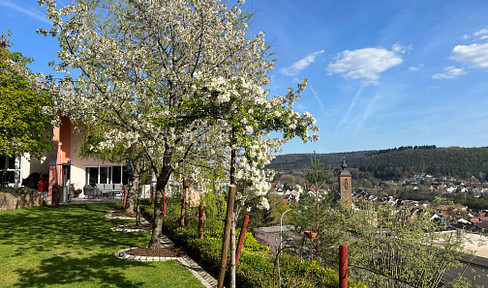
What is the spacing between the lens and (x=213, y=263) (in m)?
7.82

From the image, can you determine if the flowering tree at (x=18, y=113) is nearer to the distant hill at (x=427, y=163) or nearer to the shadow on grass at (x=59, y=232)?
the shadow on grass at (x=59, y=232)

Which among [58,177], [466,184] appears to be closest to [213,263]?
[58,177]

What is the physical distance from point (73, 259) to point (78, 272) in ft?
3.90

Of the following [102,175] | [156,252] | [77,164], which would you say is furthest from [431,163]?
[156,252]

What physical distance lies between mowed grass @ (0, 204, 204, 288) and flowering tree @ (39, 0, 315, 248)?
5.27 feet

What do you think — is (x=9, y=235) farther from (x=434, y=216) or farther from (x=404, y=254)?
(x=434, y=216)

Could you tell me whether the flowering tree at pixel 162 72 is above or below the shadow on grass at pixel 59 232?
above

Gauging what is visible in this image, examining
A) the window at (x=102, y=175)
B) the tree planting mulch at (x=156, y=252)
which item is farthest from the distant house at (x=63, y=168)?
the tree planting mulch at (x=156, y=252)

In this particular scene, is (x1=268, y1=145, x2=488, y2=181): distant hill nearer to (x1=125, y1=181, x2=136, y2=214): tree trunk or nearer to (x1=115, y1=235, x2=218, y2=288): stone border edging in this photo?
(x1=125, y1=181, x2=136, y2=214): tree trunk

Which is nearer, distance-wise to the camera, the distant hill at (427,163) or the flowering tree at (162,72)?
the flowering tree at (162,72)

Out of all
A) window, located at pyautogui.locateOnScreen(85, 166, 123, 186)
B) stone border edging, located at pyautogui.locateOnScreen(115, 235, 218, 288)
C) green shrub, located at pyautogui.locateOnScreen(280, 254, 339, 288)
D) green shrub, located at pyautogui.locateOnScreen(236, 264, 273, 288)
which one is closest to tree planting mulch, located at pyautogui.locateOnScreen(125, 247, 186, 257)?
stone border edging, located at pyautogui.locateOnScreen(115, 235, 218, 288)

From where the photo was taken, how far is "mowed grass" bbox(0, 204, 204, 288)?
6.70m

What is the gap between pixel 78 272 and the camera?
7.19 meters

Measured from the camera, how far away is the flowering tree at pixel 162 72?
723cm
